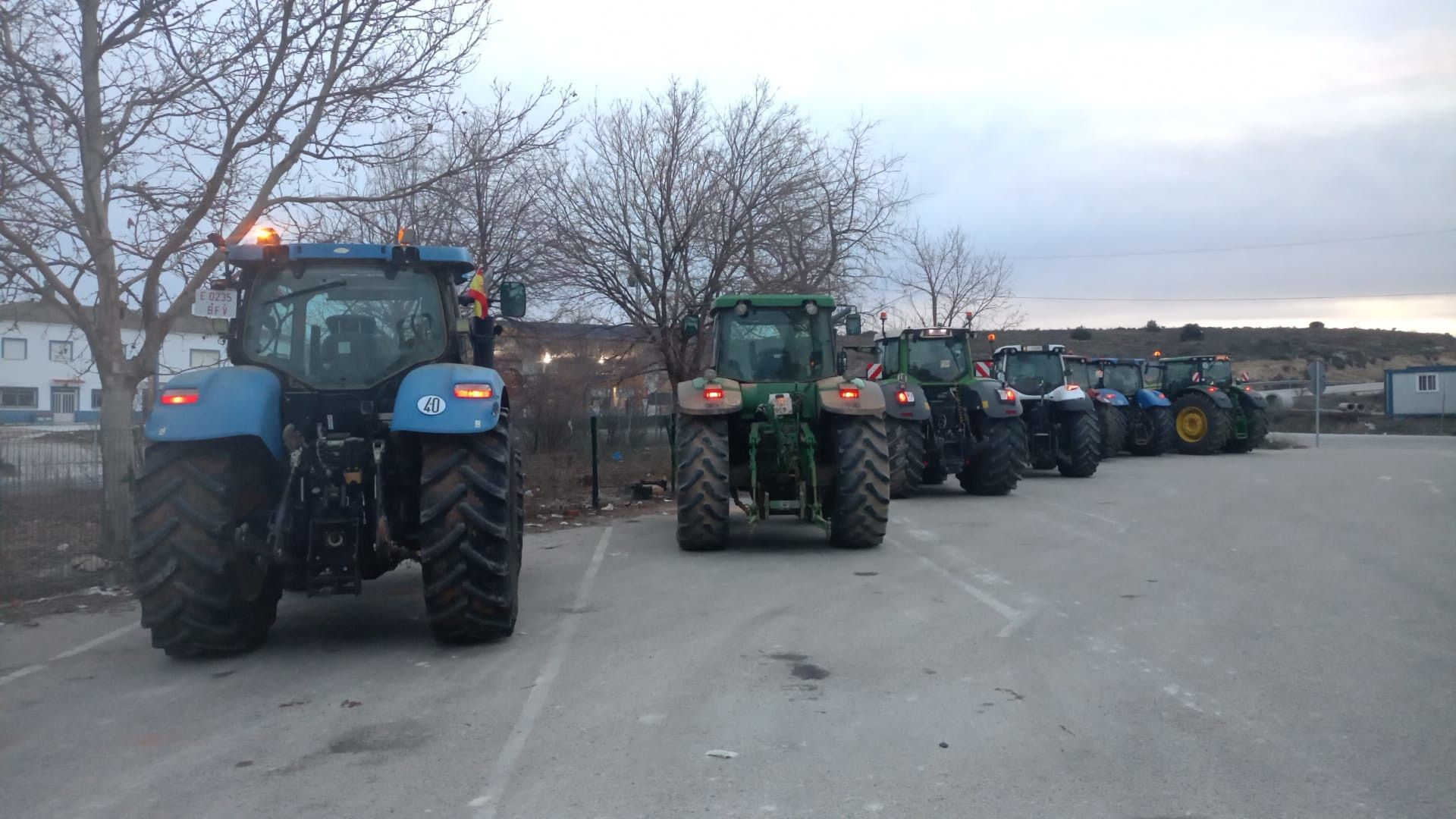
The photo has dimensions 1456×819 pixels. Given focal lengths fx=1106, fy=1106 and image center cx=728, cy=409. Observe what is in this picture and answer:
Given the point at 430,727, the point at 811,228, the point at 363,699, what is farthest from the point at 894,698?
the point at 811,228

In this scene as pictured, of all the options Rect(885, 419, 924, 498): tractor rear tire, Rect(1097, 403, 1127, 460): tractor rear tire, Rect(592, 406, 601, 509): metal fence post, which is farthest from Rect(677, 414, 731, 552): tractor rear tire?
Rect(1097, 403, 1127, 460): tractor rear tire

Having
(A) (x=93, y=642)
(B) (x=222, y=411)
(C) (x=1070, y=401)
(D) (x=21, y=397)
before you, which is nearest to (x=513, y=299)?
(B) (x=222, y=411)

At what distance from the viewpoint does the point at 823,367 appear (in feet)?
42.2

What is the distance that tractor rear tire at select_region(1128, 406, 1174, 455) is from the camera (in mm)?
28391

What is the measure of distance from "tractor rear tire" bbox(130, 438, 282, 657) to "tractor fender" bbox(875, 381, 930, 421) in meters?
10.1

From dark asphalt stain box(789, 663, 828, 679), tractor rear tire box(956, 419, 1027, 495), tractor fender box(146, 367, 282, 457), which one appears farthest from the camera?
tractor rear tire box(956, 419, 1027, 495)

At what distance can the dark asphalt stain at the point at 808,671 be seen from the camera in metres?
6.60

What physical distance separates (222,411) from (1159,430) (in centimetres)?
2571

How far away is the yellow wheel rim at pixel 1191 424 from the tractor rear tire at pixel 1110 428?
2688 millimetres

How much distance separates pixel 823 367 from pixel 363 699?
24.9 feet

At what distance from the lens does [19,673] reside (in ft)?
23.8

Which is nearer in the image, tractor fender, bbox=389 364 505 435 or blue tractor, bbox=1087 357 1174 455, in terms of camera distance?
tractor fender, bbox=389 364 505 435

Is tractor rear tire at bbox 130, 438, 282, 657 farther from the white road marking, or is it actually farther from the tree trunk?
the tree trunk

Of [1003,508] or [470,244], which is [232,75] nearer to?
[470,244]
